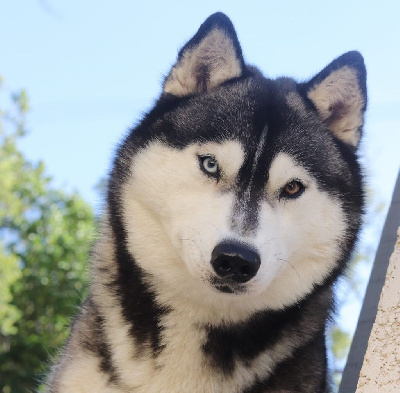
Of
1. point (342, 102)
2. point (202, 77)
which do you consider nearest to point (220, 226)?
point (202, 77)

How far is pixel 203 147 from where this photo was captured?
10.1 feet

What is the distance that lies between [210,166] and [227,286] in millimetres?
556

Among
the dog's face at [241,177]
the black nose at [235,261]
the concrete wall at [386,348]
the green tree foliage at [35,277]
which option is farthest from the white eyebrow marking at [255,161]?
the green tree foliage at [35,277]

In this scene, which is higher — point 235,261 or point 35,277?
point 235,261

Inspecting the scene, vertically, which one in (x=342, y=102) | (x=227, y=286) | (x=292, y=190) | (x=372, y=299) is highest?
(x=342, y=102)

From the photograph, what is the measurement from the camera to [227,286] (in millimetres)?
2850

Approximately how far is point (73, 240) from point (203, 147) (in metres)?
22.1

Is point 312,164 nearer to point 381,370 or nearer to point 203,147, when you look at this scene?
point 203,147

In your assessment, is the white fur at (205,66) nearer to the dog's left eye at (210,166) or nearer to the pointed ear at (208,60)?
the pointed ear at (208,60)

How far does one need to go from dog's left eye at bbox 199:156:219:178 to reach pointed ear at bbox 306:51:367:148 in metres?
0.78

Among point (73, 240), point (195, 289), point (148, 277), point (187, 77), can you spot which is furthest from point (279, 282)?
point (73, 240)

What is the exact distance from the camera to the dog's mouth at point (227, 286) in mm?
2811

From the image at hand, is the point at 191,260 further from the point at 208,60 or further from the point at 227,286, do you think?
the point at 208,60

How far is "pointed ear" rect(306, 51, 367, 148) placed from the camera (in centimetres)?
342
